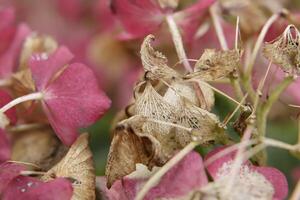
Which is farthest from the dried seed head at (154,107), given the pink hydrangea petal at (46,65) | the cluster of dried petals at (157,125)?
the pink hydrangea petal at (46,65)

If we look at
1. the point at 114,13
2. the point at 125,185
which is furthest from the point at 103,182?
the point at 114,13

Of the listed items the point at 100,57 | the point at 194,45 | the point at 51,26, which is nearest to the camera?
the point at 194,45

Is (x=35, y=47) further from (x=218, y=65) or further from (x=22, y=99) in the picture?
(x=218, y=65)

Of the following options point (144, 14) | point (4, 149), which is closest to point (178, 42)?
point (144, 14)

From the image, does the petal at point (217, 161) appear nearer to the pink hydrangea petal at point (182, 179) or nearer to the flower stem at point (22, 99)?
the pink hydrangea petal at point (182, 179)

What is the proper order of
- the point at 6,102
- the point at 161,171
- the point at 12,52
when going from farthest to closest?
the point at 12,52
the point at 6,102
the point at 161,171

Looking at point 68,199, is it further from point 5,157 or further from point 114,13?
point 114,13

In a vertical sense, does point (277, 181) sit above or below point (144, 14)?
below
